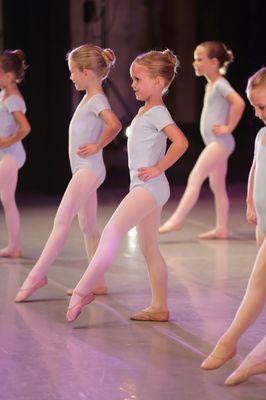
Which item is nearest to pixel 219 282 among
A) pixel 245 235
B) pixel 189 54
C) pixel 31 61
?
pixel 245 235

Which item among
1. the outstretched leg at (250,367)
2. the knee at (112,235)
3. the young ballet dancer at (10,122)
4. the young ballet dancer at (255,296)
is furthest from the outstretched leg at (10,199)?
the outstretched leg at (250,367)

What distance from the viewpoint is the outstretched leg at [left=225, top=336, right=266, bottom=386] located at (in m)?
4.42

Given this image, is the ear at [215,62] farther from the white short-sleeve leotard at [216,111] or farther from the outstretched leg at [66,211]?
the outstretched leg at [66,211]

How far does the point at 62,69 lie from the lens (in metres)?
9.89

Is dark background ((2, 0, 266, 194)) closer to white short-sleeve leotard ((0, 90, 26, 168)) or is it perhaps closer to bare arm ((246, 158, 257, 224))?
white short-sleeve leotard ((0, 90, 26, 168))

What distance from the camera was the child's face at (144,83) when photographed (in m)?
5.37

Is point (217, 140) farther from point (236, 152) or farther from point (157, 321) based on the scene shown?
point (236, 152)

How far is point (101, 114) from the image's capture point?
580cm

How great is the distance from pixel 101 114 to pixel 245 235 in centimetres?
275

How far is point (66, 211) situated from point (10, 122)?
4.73ft

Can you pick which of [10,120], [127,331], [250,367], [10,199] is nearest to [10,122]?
[10,120]

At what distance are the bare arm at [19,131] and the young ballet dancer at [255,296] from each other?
2488 millimetres

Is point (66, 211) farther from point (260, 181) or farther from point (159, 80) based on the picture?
point (260, 181)

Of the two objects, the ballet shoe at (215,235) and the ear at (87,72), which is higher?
the ear at (87,72)
